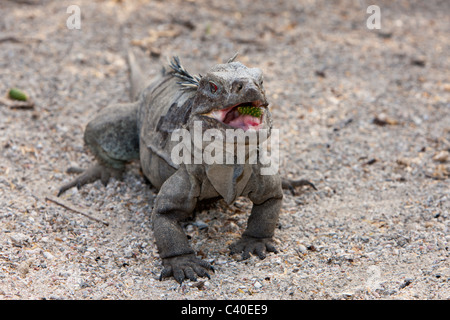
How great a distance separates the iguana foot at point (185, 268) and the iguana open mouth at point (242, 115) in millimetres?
1271

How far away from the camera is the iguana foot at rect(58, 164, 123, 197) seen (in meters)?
6.00

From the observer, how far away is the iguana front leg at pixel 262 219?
16.4 ft

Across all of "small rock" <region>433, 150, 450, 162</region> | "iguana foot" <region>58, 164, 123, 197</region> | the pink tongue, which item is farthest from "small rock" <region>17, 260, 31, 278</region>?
"small rock" <region>433, 150, 450, 162</region>

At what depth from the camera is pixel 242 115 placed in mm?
4195

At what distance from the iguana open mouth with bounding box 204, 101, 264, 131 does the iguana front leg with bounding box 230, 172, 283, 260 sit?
0.95 m

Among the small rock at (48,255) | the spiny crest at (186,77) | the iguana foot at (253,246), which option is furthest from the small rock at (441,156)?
the small rock at (48,255)

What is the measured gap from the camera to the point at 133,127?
6.14 meters

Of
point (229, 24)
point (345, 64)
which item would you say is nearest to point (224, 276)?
point (345, 64)

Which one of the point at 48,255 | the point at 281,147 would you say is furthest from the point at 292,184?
the point at 48,255

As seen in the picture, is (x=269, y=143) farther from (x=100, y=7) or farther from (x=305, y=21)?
(x=100, y=7)

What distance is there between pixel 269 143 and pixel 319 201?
112 centimetres

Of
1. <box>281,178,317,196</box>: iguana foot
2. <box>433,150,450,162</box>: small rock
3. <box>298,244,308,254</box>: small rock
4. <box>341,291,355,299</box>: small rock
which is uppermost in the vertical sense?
<box>433,150,450,162</box>: small rock

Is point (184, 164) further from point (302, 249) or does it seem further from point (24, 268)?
point (24, 268)

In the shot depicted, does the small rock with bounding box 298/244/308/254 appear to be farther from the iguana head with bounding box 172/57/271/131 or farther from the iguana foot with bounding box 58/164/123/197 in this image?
the iguana foot with bounding box 58/164/123/197
